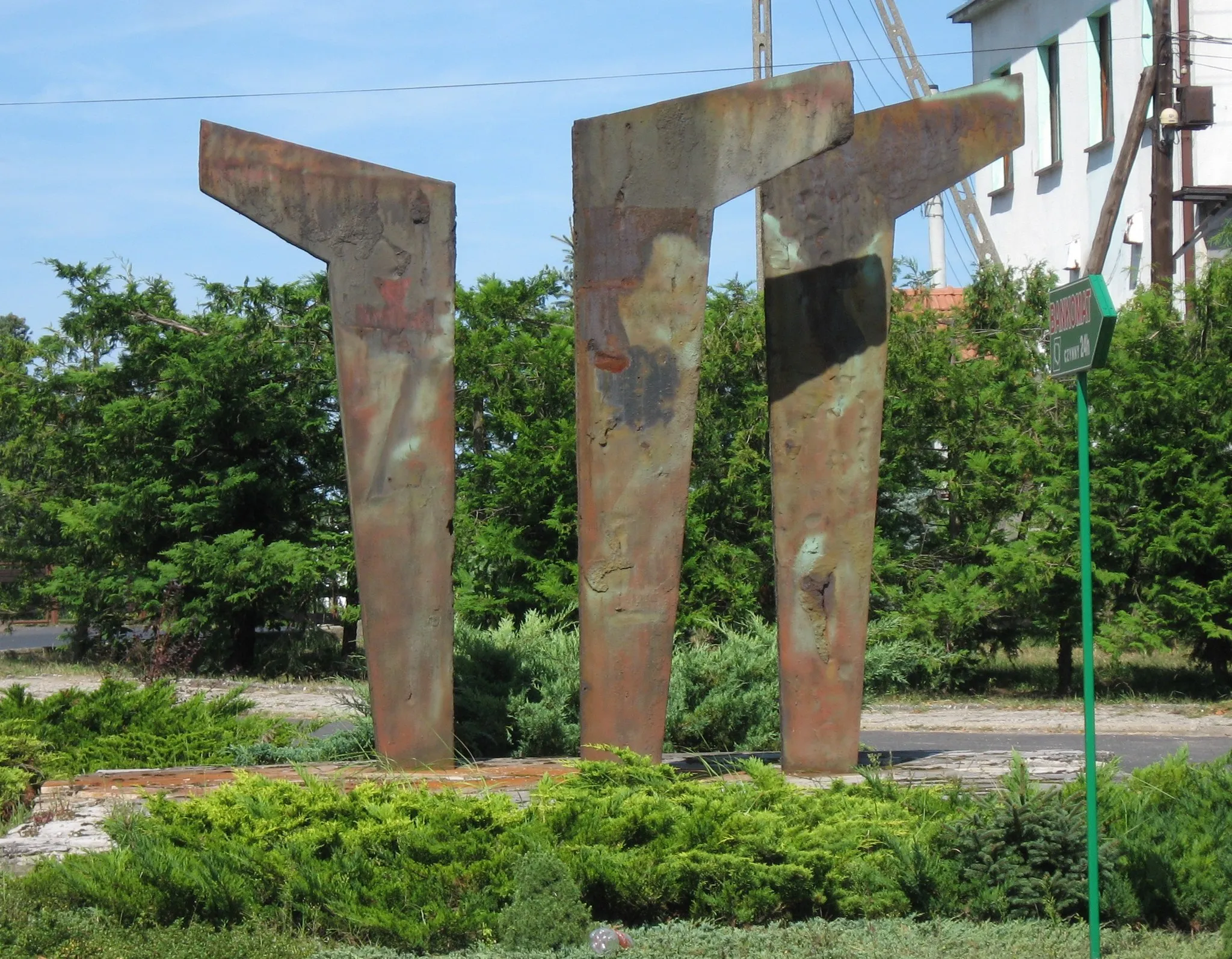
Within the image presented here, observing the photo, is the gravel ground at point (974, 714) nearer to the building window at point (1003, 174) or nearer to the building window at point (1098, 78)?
the building window at point (1098, 78)

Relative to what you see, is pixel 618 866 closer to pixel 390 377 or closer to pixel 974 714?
pixel 390 377

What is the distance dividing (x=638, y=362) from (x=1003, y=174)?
65.6ft

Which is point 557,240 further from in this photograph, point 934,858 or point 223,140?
point 934,858

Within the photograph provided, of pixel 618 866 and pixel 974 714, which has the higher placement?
pixel 618 866

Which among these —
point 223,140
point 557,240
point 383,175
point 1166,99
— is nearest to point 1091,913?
point 383,175

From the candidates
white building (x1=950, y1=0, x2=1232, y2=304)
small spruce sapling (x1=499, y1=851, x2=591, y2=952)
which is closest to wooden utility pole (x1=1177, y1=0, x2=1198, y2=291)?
white building (x1=950, y1=0, x2=1232, y2=304)

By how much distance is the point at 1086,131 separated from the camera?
70.5 feet

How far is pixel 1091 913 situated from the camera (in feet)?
15.2

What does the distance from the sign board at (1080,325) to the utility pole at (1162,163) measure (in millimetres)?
12980

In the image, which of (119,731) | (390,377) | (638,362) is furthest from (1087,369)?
(119,731)

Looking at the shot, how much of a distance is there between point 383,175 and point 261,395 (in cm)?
1046

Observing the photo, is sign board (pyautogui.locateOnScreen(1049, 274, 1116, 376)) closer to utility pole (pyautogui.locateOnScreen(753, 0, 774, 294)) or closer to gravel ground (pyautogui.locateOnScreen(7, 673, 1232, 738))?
gravel ground (pyautogui.locateOnScreen(7, 673, 1232, 738))

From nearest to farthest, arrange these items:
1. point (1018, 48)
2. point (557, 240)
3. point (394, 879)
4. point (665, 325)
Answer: point (394, 879)
point (665, 325)
point (557, 240)
point (1018, 48)

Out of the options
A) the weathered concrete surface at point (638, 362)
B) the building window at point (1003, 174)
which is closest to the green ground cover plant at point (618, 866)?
the weathered concrete surface at point (638, 362)
